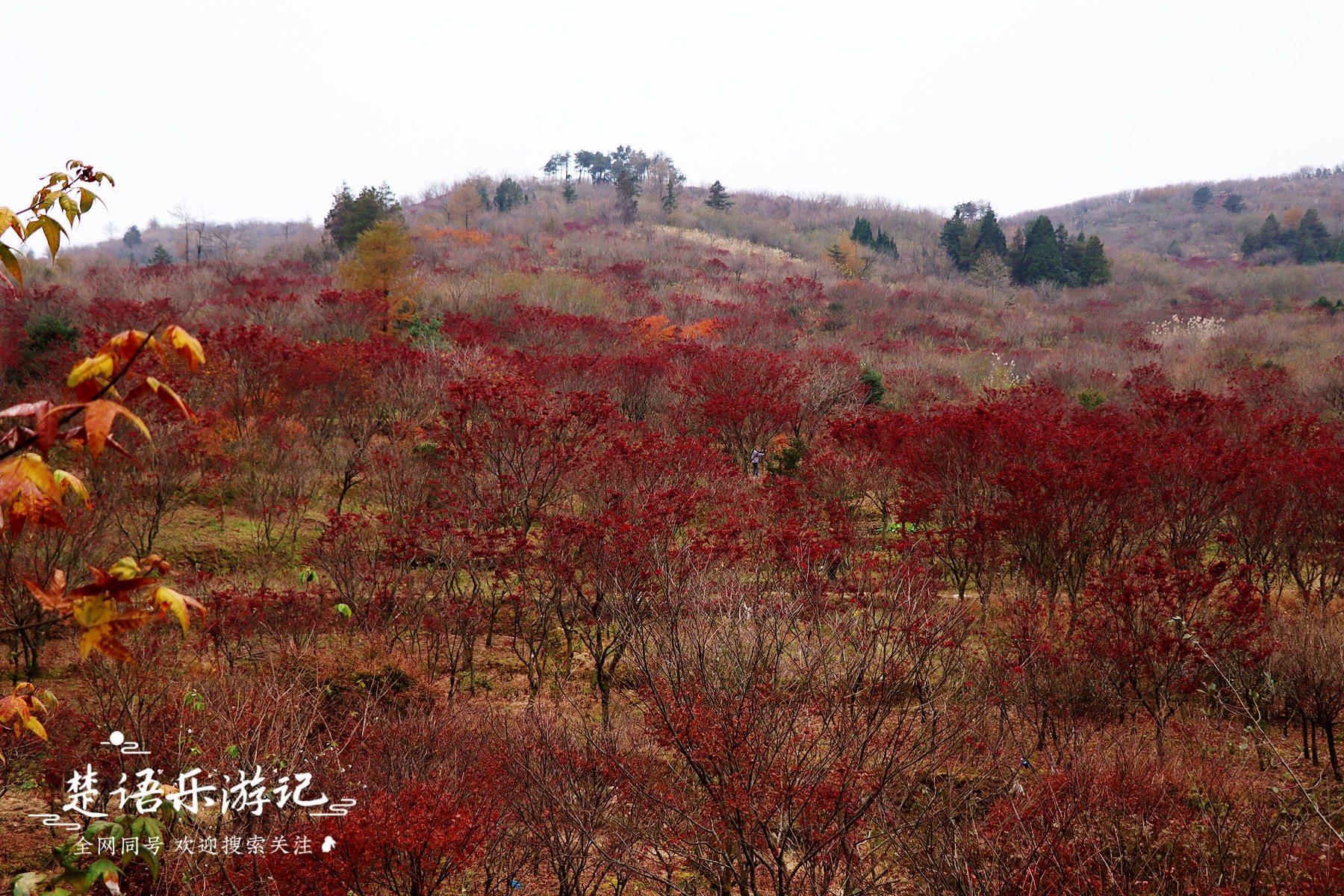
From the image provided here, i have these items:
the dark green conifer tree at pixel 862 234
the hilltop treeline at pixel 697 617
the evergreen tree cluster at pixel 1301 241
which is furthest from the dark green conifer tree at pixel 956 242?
the hilltop treeline at pixel 697 617

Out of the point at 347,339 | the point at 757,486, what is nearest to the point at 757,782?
the point at 757,486

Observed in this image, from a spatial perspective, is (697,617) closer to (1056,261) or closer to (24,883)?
(24,883)

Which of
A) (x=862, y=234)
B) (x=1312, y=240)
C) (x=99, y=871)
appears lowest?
(x=99, y=871)

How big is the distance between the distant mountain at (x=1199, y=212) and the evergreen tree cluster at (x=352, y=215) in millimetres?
54751

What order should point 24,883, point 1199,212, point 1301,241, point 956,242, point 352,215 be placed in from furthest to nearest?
1. point 1199,212
2. point 1301,241
3. point 956,242
4. point 352,215
5. point 24,883

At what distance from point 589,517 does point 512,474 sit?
62.6 inches

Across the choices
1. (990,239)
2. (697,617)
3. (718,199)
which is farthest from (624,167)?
(697,617)

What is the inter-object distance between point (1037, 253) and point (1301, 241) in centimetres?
2195

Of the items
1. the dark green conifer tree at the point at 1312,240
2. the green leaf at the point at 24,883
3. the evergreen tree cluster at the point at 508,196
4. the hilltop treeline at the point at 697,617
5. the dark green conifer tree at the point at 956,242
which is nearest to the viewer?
the green leaf at the point at 24,883

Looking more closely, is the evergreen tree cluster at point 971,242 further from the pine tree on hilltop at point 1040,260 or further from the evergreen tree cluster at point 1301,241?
the evergreen tree cluster at point 1301,241

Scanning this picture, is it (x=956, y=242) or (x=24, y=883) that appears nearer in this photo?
(x=24, y=883)

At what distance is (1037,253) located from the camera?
45125 mm

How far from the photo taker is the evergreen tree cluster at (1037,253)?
148ft

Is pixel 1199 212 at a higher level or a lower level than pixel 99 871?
higher
